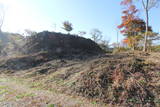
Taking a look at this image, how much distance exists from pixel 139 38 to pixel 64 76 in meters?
12.9

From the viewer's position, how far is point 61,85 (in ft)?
18.4

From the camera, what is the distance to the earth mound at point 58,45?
45.3ft

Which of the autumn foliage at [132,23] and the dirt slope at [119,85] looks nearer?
the dirt slope at [119,85]

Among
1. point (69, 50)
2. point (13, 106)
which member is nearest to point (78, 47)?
point (69, 50)

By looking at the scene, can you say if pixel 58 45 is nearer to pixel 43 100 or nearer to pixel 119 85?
pixel 43 100

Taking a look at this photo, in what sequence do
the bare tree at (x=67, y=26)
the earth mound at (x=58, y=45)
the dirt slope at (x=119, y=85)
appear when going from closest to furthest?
the dirt slope at (x=119, y=85)
the earth mound at (x=58, y=45)
the bare tree at (x=67, y=26)

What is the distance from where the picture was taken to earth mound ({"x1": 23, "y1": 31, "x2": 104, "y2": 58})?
13802 millimetres

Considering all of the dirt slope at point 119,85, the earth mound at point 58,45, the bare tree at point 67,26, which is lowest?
the dirt slope at point 119,85

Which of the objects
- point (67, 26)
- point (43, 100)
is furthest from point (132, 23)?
point (43, 100)

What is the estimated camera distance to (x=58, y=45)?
14.7 m

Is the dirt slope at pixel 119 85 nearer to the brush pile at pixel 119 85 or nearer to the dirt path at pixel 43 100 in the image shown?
the brush pile at pixel 119 85

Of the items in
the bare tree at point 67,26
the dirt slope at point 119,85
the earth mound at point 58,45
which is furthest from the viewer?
→ the bare tree at point 67,26

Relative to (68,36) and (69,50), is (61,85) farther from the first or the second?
(68,36)

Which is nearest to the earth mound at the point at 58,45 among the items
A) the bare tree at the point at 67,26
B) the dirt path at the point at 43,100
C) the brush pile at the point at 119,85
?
the bare tree at the point at 67,26
